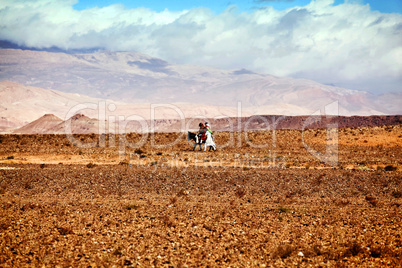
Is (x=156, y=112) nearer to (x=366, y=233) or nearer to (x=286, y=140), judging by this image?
(x=286, y=140)

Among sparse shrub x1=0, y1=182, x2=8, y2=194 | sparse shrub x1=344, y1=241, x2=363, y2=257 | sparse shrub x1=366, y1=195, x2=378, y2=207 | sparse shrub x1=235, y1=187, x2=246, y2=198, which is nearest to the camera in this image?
sparse shrub x1=344, y1=241, x2=363, y2=257

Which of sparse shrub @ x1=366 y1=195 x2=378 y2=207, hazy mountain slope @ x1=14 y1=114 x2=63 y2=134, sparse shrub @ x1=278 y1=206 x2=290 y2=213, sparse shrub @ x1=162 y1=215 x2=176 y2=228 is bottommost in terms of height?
sparse shrub @ x1=366 y1=195 x2=378 y2=207

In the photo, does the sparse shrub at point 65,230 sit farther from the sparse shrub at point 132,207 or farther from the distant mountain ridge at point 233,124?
the distant mountain ridge at point 233,124

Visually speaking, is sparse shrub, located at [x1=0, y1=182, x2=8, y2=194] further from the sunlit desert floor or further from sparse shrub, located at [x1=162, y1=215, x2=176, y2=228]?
sparse shrub, located at [x1=162, y1=215, x2=176, y2=228]

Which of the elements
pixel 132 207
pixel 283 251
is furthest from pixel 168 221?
pixel 283 251

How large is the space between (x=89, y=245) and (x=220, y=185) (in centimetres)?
994

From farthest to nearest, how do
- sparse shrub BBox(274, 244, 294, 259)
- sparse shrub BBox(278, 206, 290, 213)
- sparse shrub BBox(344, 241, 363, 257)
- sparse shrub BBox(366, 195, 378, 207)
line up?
sparse shrub BBox(366, 195, 378, 207) < sparse shrub BBox(278, 206, 290, 213) < sparse shrub BBox(344, 241, 363, 257) < sparse shrub BBox(274, 244, 294, 259)

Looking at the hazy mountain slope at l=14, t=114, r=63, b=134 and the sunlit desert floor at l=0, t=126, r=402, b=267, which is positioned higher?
the hazy mountain slope at l=14, t=114, r=63, b=134

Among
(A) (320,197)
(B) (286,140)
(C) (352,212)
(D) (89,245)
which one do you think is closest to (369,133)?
(B) (286,140)

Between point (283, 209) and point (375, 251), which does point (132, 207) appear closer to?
A: point (283, 209)

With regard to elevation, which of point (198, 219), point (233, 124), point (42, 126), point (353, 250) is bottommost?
point (353, 250)

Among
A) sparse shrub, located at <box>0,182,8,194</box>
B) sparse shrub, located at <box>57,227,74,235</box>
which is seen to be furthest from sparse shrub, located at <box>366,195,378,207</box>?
sparse shrub, located at <box>0,182,8,194</box>

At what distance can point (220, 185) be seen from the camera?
59.2 ft

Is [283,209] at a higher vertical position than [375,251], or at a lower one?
higher
